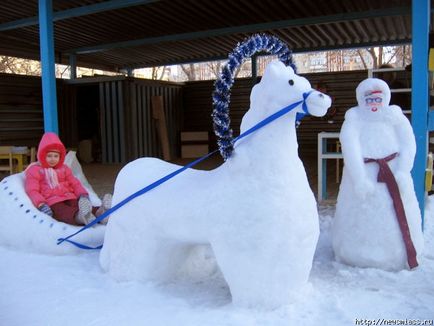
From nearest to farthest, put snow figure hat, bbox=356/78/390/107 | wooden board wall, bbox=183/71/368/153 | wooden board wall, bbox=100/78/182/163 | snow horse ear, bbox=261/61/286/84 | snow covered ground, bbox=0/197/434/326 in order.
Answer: snow covered ground, bbox=0/197/434/326 → snow horse ear, bbox=261/61/286/84 → snow figure hat, bbox=356/78/390/107 → wooden board wall, bbox=100/78/182/163 → wooden board wall, bbox=183/71/368/153

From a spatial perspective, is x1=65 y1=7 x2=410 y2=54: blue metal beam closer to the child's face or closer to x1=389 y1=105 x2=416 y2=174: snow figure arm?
x1=389 y1=105 x2=416 y2=174: snow figure arm

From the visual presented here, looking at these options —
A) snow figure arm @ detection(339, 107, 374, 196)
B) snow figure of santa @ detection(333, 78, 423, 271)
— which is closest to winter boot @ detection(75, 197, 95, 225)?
snow figure of santa @ detection(333, 78, 423, 271)

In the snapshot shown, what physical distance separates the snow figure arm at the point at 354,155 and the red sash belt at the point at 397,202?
108 mm

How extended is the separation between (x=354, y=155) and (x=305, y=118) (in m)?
9.65

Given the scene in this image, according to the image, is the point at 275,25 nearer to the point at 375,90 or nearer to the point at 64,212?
the point at 375,90

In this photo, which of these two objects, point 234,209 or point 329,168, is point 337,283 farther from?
point 329,168

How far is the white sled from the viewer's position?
11.9ft

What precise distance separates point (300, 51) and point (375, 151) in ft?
27.2

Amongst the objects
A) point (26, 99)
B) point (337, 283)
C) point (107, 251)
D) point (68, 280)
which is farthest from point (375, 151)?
point (26, 99)

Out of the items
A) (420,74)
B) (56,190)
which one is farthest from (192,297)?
(420,74)

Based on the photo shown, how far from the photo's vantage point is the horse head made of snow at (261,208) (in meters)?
2.36

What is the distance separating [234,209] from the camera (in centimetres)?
239

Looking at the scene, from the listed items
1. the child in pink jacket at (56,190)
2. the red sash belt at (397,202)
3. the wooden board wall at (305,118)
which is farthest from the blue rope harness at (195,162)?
the wooden board wall at (305,118)

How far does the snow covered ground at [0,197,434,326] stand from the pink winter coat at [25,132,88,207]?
0.80 m
